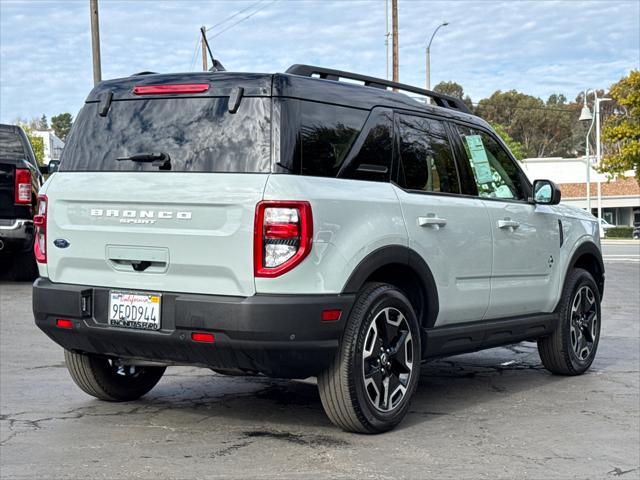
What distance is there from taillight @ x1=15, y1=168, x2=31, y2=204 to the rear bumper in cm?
766

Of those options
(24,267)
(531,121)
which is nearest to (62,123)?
(531,121)

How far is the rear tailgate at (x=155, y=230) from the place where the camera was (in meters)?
5.00

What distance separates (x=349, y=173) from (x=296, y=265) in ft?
2.46

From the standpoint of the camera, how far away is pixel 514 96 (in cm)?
9862

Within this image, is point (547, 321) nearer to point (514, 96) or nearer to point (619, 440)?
point (619, 440)

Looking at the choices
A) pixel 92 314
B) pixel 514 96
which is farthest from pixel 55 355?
pixel 514 96

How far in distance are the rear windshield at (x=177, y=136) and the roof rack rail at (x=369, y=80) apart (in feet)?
1.61

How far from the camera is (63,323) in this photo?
18.1 feet

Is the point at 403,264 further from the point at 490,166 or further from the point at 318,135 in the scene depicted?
the point at 490,166

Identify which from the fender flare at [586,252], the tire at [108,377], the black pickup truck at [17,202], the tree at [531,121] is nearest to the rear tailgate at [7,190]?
the black pickup truck at [17,202]

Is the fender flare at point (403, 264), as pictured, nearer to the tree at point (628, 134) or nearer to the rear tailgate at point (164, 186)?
the rear tailgate at point (164, 186)

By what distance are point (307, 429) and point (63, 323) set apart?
5.06 ft

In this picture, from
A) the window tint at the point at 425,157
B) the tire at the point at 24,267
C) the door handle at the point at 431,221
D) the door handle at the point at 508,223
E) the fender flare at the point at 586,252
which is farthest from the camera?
the tire at the point at 24,267

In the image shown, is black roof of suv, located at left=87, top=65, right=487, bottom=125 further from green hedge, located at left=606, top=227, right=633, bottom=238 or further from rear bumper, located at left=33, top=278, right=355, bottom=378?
green hedge, located at left=606, top=227, right=633, bottom=238
